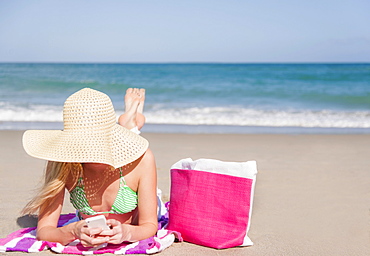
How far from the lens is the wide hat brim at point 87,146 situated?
2380 millimetres

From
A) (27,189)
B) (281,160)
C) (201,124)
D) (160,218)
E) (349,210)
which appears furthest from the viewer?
(201,124)

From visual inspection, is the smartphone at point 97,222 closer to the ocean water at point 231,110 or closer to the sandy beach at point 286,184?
the sandy beach at point 286,184

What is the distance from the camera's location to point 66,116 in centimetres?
250

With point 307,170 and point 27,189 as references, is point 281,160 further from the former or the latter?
point 27,189

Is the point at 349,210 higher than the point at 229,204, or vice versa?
the point at 229,204

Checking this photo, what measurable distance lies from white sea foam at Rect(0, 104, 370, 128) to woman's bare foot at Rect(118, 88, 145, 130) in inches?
253

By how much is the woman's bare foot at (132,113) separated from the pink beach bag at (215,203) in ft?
3.01

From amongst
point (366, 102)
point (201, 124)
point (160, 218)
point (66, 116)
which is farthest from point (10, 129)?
point (366, 102)

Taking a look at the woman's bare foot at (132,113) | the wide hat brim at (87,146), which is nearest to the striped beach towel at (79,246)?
the wide hat brim at (87,146)

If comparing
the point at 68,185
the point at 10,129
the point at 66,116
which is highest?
the point at 66,116

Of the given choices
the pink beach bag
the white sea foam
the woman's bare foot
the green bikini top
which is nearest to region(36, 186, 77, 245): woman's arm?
the green bikini top

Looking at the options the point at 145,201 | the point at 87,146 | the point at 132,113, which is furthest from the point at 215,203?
the point at 132,113

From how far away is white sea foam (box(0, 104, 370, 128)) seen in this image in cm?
1045

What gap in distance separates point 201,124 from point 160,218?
698 cm
